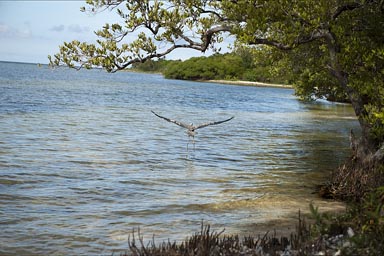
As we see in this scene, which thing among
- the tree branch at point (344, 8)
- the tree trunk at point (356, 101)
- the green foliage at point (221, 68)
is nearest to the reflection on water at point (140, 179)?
the tree trunk at point (356, 101)

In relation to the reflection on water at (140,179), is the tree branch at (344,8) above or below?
above

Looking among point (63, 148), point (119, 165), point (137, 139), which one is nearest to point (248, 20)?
point (119, 165)

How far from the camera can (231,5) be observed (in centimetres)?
1330

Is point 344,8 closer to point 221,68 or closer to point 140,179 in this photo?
point 140,179

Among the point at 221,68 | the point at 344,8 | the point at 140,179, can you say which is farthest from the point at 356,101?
the point at 221,68

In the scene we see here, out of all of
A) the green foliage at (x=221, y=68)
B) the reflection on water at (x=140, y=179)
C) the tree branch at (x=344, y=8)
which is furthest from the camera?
the green foliage at (x=221, y=68)

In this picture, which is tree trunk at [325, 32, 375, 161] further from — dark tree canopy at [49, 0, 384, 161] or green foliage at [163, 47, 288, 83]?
green foliage at [163, 47, 288, 83]

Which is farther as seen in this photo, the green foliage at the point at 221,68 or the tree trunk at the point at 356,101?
the green foliage at the point at 221,68

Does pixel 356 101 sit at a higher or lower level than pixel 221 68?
lower

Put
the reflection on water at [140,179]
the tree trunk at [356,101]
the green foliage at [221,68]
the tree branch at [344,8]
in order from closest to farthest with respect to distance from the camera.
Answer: the reflection on water at [140,179]
the tree branch at [344,8]
the tree trunk at [356,101]
the green foliage at [221,68]

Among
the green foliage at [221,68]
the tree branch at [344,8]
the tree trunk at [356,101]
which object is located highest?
the green foliage at [221,68]

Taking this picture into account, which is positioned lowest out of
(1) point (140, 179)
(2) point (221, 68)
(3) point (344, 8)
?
(1) point (140, 179)

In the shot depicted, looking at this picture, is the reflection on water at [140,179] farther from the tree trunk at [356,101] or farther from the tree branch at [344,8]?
the tree branch at [344,8]

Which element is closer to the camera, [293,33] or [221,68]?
[293,33]
